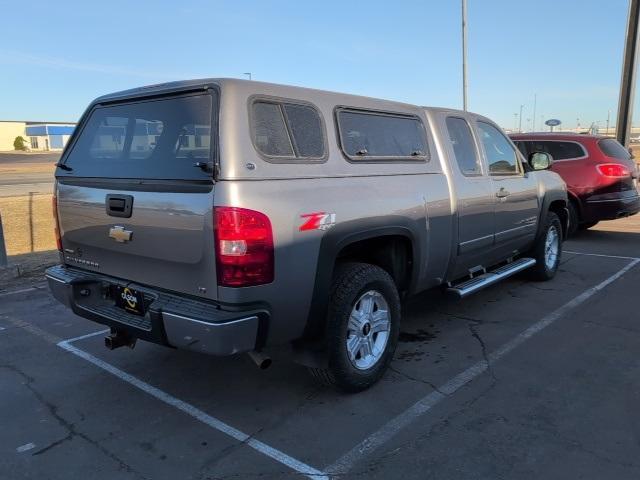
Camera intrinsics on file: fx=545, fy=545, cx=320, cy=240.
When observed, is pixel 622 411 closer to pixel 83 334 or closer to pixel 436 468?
pixel 436 468

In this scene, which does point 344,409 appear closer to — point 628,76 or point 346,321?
point 346,321

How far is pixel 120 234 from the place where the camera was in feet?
11.1

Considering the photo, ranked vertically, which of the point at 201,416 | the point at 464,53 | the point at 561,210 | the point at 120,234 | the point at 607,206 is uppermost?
the point at 464,53

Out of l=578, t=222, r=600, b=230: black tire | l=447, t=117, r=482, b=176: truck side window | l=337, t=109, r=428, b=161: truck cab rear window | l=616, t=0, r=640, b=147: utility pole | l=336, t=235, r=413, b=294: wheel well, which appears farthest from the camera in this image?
l=616, t=0, r=640, b=147: utility pole

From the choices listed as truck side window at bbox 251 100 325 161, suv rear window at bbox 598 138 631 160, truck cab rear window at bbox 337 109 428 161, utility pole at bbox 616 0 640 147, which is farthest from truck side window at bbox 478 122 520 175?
utility pole at bbox 616 0 640 147

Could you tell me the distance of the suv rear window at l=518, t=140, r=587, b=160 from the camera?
9.50 metres

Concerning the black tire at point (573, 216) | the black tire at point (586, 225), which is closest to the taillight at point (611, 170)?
the black tire at point (573, 216)

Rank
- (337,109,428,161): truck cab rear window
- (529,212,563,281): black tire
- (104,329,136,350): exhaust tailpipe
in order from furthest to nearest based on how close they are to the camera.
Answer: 1. (529,212,563,281): black tire
2. (337,109,428,161): truck cab rear window
3. (104,329,136,350): exhaust tailpipe

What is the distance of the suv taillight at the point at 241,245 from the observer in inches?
113

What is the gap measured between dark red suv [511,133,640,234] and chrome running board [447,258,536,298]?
3733 millimetres

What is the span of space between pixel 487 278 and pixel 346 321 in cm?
222

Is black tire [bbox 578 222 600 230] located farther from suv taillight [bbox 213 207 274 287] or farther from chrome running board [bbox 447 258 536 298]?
suv taillight [bbox 213 207 274 287]

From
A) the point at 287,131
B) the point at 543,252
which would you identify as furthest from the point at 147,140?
the point at 543,252

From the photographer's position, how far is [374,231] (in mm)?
3666
